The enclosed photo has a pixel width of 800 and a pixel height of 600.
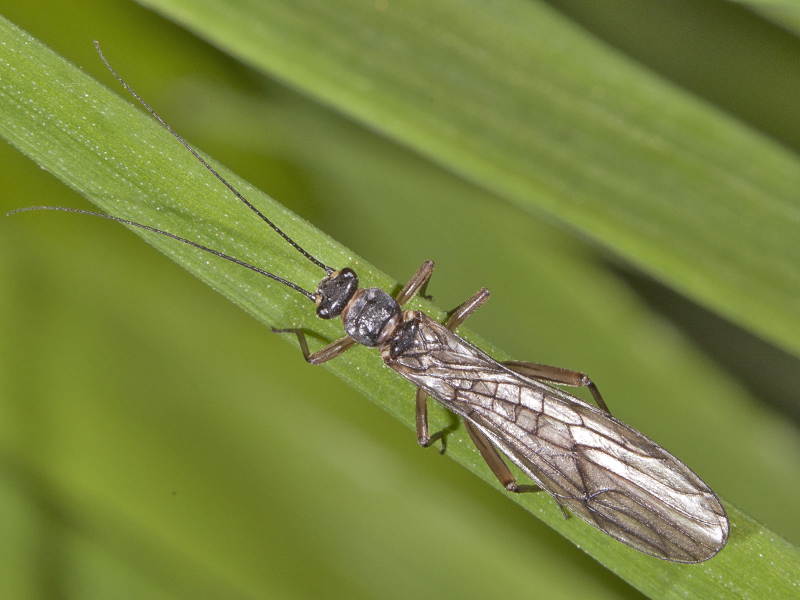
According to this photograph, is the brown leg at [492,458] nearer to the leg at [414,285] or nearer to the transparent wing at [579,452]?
the transparent wing at [579,452]

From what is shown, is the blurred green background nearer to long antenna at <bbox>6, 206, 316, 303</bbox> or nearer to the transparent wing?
long antenna at <bbox>6, 206, 316, 303</bbox>

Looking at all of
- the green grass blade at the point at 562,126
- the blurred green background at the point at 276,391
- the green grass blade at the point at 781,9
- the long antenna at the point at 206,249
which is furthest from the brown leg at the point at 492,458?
the green grass blade at the point at 781,9

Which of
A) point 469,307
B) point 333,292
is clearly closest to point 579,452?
point 469,307

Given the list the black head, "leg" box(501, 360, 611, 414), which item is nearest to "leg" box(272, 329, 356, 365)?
the black head

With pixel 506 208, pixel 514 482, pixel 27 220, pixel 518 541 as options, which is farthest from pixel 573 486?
pixel 27 220

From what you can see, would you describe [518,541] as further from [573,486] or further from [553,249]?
[553,249]

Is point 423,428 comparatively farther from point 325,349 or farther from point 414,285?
point 414,285
